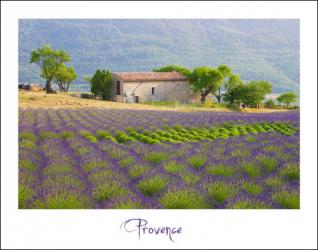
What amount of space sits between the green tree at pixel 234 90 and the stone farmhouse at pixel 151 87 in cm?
42

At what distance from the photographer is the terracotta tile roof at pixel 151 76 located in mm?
8188

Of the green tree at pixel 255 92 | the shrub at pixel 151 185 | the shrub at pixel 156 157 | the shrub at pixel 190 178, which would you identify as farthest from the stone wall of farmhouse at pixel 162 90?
the shrub at pixel 151 185

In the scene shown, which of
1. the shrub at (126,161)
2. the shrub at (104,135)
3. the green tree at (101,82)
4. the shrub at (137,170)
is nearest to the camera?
the shrub at (137,170)

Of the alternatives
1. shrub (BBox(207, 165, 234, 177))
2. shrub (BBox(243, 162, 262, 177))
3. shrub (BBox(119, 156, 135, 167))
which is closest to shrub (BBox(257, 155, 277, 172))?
shrub (BBox(243, 162, 262, 177))

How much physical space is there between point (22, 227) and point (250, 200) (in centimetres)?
278

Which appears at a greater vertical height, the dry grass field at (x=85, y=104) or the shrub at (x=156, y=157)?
the dry grass field at (x=85, y=104)

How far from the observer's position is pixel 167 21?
25.6 ft

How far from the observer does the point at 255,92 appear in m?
8.27

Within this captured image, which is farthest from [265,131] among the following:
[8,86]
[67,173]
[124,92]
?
[8,86]

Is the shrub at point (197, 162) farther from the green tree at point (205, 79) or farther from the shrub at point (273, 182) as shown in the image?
the green tree at point (205, 79)

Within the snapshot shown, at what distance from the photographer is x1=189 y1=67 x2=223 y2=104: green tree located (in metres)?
8.16

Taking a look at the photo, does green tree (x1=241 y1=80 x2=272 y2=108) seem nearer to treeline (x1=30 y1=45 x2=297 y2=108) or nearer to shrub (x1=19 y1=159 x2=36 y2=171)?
treeline (x1=30 y1=45 x2=297 y2=108)

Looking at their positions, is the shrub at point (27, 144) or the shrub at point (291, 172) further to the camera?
the shrub at point (27, 144)

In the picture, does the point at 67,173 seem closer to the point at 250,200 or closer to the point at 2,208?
the point at 2,208
